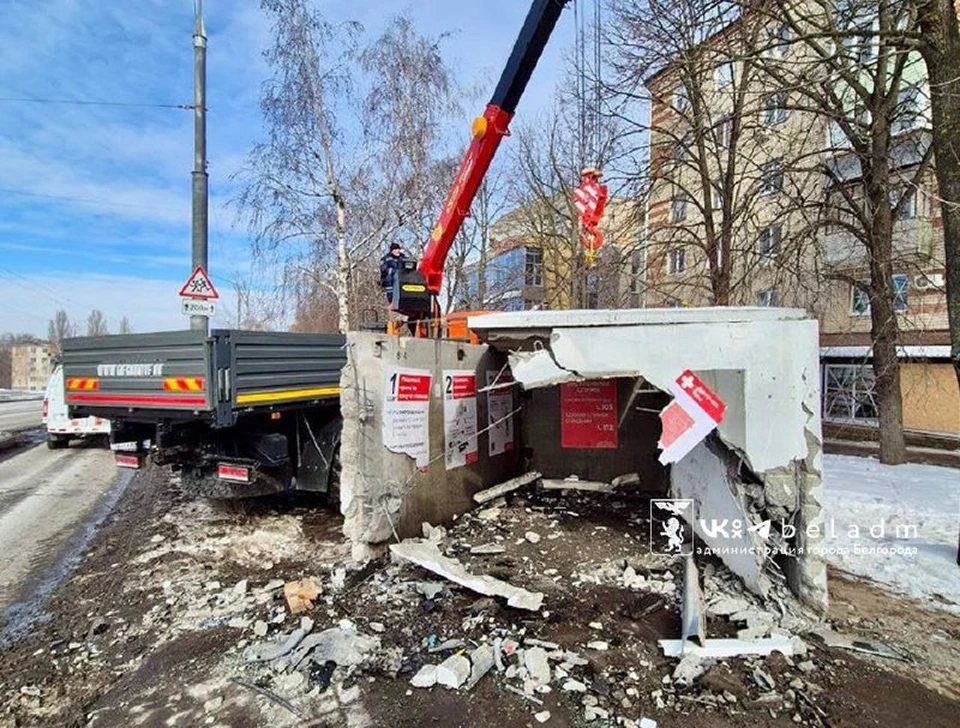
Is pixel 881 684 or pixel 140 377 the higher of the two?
pixel 140 377

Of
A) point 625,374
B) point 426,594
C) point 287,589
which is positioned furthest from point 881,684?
point 287,589

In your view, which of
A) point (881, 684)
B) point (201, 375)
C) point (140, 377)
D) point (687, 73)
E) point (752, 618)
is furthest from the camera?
point (687, 73)

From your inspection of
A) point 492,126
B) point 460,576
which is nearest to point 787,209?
point 492,126

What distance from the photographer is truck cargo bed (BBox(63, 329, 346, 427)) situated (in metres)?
5.28

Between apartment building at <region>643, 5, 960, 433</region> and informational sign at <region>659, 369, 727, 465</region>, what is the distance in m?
3.17

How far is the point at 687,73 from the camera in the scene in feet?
21.6

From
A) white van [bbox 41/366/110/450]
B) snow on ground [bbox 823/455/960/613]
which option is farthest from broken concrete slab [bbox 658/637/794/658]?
white van [bbox 41/366/110/450]

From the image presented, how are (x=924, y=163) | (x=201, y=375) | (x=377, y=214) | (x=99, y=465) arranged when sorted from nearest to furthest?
(x=201, y=375)
(x=924, y=163)
(x=99, y=465)
(x=377, y=214)

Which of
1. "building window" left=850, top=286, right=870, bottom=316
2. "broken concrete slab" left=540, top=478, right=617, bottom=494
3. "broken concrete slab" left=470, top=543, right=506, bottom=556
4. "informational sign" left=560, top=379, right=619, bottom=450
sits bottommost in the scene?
"broken concrete slab" left=470, top=543, right=506, bottom=556

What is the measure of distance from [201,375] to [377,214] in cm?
1109

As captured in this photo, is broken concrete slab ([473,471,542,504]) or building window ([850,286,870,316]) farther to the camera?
building window ([850,286,870,316])

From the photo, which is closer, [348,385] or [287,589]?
[287,589]

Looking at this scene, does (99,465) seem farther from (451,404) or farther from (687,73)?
(687,73)

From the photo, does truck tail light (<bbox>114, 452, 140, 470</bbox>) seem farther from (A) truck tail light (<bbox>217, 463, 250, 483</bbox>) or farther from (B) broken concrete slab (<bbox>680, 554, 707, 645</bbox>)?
(B) broken concrete slab (<bbox>680, 554, 707, 645</bbox>)
